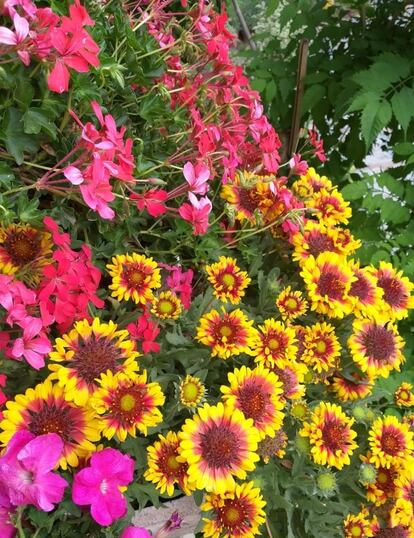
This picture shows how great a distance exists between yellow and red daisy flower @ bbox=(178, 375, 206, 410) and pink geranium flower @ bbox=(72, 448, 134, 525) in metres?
0.11

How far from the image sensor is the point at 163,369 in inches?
32.2

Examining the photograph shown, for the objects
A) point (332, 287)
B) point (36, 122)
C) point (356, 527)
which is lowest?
point (356, 527)

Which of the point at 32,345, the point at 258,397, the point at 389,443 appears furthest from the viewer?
the point at 389,443

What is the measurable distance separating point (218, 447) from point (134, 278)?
9.0 inches

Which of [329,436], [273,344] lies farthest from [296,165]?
[329,436]

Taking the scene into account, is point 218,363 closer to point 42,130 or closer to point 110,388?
point 110,388

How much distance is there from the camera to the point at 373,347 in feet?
2.90

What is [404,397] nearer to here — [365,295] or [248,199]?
[365,295]

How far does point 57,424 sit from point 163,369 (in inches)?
7.7

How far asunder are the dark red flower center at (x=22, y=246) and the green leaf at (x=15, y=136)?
0.37 feet

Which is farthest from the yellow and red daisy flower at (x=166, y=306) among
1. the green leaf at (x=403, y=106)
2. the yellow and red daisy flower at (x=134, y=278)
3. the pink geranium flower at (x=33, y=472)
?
the green leaf at (x=403, y=106)

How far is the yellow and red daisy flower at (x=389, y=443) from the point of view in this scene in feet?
2.76

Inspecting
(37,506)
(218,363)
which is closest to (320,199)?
(218,363)

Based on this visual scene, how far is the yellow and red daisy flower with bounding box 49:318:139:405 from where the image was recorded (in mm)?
648
